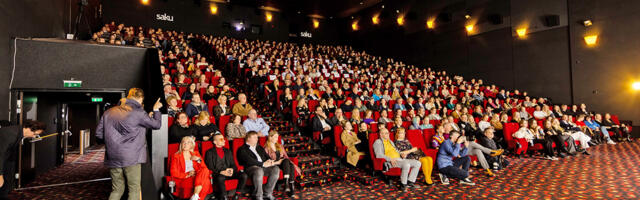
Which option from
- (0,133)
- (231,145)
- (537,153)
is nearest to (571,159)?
(537,153)

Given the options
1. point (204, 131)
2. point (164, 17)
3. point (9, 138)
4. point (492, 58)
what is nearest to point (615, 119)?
point (492, 58)

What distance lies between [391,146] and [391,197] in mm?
919

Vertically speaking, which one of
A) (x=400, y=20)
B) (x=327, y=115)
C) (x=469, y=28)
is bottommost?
(x=327, y=115)

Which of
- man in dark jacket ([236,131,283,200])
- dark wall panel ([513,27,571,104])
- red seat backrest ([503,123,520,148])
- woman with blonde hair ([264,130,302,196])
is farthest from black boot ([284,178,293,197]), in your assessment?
dark wall panel ([513,27,571,104])

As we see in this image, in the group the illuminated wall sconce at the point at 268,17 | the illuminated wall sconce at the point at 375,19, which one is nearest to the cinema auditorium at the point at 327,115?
the illuminated wall sconce at the point at 375,19

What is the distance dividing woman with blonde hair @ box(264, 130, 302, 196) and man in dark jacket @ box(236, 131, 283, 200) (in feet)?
0.21

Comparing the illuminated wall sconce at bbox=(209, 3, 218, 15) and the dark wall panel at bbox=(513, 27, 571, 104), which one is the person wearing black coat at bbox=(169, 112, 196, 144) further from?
the illuminated wall sconce at bbox=(209, 3, 218, 15)

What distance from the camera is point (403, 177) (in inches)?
137

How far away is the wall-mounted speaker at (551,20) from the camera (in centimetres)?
852

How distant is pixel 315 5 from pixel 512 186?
12.1 metres

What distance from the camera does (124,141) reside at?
7.08 ft

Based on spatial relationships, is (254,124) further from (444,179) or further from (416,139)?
(444,179)

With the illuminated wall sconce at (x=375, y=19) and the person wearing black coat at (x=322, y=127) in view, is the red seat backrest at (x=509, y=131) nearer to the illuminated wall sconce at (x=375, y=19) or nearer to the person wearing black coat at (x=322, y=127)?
the person wearing black coat at (x=322, y=127)

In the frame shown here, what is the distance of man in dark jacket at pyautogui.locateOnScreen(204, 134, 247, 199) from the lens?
294 cm
